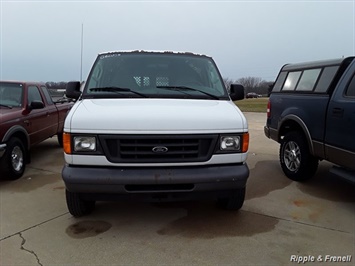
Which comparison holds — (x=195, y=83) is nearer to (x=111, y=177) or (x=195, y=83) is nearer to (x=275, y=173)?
(x=111, y=177)

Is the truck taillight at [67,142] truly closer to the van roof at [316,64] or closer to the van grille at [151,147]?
the van grille at [151,147]

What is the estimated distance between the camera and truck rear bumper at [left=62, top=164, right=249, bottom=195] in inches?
128

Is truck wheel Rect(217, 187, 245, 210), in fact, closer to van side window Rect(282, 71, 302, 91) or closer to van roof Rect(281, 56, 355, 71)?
van roof Rect(281, 56, 355, 71)

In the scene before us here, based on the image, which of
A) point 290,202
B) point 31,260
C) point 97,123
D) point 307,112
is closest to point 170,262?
point 31,260

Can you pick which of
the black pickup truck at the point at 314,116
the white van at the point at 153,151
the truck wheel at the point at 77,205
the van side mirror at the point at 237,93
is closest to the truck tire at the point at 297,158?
the black pickup truck at the point at 314,116

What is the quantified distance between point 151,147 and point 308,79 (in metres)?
3.46

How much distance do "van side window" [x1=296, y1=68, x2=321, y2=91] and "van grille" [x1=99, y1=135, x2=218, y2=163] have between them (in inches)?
109

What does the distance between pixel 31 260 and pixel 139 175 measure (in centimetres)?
127

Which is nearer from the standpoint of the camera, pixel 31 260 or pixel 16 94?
pixel 31 260

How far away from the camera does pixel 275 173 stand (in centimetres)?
607

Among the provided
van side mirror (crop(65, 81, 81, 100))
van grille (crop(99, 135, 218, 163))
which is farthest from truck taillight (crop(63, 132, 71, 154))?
van side mirror (crop(65, 81, 81, 100))

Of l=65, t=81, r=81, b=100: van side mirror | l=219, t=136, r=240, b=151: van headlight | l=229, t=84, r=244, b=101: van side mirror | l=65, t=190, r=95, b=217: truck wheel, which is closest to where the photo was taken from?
l=219, t=136, r=240, b=151: van headlight

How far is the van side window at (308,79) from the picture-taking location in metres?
5.29

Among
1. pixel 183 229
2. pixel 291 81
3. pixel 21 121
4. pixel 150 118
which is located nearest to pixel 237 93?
pixel 291 81
